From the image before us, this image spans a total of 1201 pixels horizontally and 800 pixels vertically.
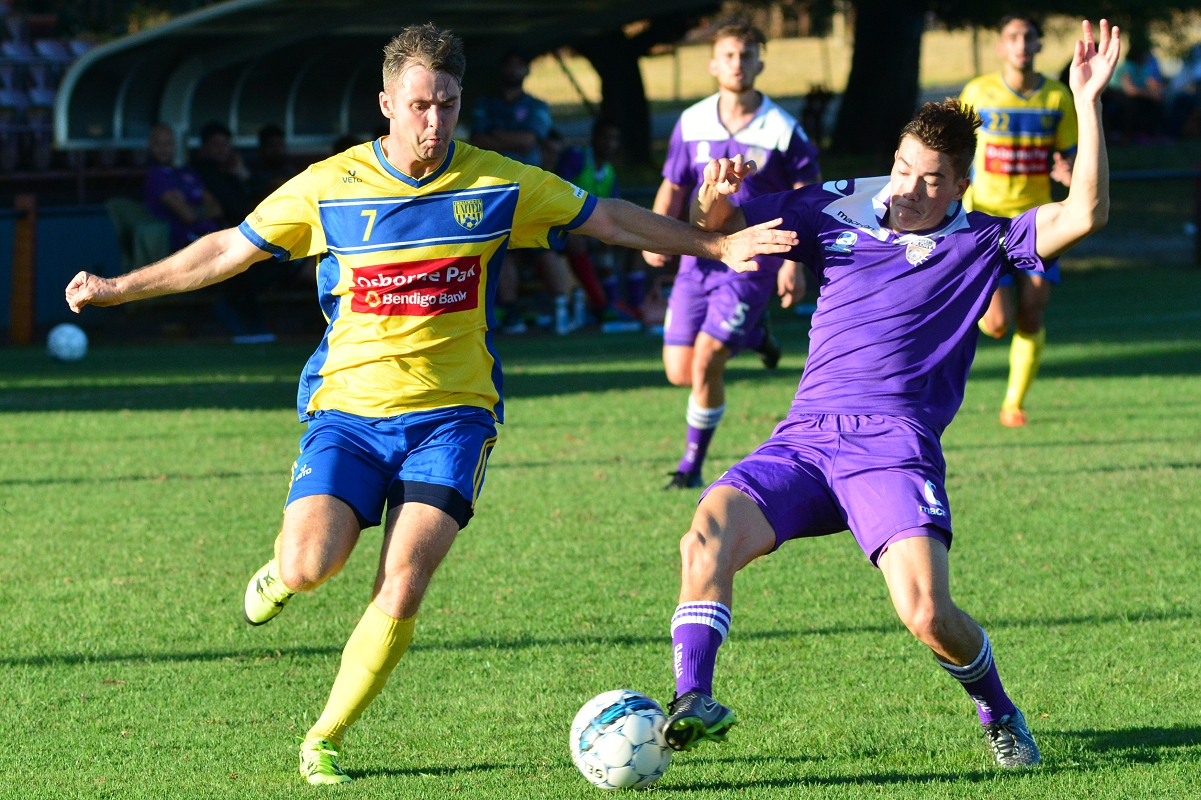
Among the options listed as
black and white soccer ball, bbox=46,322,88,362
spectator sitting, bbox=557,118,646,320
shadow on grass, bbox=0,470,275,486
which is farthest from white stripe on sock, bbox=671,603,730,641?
spectator sitting, bbox=557,118,646,320

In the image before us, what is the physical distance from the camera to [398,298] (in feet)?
14.9

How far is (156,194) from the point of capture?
592 inches

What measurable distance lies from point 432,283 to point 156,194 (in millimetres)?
11387

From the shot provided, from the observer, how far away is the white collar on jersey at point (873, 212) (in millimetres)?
4648

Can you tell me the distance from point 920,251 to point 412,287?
1.59m

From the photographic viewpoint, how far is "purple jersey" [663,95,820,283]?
7.97 m

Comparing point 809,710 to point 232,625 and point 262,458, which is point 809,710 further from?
point 262,458

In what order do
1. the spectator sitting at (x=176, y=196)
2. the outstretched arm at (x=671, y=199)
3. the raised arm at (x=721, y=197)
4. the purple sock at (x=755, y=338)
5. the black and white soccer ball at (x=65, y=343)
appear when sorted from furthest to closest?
1. the spectator sitting at (x=176, y=196)
2. the black and white soccer ball at (x=65, y=343)
3. the purple sock at (x=755, y=338)
4. the outstretched arm at (x=671, y=199)
5. the raised arm at (x=721, y=197)

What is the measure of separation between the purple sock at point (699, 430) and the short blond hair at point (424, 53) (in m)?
3.99

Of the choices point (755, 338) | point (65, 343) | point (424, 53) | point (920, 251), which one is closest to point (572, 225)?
point (424, 53)

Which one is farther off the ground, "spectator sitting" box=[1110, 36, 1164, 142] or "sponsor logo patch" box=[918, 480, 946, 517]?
"sponsor logo patch" box=[918, 480, 946, 517]

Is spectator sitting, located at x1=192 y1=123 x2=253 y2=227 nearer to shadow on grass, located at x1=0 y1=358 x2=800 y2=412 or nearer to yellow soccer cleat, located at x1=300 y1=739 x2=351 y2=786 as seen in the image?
shadow on grass, located at x1=0 y1=358 x2=800 y2=412

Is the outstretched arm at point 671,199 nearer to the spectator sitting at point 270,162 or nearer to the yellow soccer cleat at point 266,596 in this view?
the yellow soccer cleat at point 266,596

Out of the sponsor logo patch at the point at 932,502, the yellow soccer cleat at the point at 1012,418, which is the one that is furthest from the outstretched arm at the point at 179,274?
the yellow soccer cleat at the point at 1012,418
